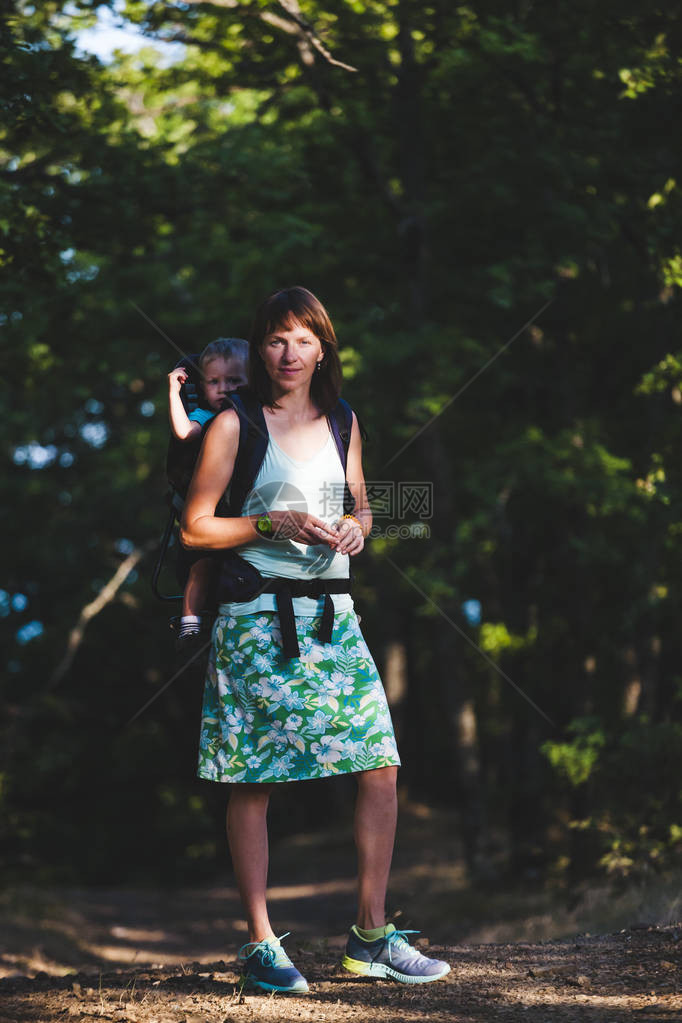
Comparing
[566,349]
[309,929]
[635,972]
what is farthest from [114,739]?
[635,972]

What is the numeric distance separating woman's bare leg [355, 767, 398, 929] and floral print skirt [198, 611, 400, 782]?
8cm

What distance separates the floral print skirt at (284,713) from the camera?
3078 millimetres

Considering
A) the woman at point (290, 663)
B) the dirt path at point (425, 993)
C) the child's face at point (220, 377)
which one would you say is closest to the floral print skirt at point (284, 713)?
the woman at point (290, 663)

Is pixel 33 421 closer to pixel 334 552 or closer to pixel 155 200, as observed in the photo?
pixel 155 200

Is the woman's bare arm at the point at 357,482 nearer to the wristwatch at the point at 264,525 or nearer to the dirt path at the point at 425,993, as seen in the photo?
the wristwatch at the point at 264,525

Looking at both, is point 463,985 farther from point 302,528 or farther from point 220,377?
point 220,377

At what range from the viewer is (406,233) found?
9992 millimetres

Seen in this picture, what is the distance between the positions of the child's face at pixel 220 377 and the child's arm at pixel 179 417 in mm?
263

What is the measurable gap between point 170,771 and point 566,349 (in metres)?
10.8

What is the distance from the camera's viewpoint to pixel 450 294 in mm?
10508

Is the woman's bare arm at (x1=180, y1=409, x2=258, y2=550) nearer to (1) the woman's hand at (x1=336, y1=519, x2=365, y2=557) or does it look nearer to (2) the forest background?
(1) the woman's hand at (x1=336, y1=519, x2=365, y2=557)

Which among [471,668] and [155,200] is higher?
[155,200]

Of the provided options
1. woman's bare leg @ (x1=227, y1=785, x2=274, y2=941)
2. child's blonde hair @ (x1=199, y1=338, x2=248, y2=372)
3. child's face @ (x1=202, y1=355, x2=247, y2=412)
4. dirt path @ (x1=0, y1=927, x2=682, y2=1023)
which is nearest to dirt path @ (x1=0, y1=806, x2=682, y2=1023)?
dirt path @ (x1=0, y1=927, x2=682, y2=1023)

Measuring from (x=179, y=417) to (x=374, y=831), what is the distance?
1.43 m
